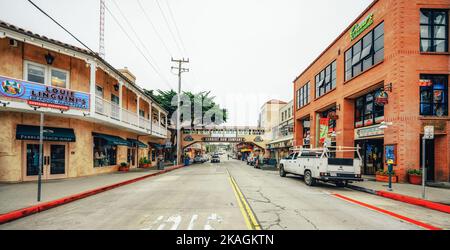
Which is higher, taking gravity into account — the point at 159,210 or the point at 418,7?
the point at 418,7

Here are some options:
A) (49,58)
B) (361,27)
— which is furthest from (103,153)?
(361,27)

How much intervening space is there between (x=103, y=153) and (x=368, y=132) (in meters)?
20.8

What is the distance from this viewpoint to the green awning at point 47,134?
1302 centimetres

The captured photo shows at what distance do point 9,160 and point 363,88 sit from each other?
23.1m

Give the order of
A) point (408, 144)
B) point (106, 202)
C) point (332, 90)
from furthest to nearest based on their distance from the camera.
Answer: point (332, 90) < point (408, 144) < point (106, 202)

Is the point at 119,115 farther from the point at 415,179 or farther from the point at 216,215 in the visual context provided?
the point at 415,179

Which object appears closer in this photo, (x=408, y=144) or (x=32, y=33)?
(x=32, y=33)

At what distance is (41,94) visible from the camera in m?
12.9

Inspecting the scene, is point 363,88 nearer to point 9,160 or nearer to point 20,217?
point 20,217

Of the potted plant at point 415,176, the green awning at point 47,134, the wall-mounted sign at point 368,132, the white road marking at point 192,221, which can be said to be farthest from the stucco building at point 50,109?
the wall-mounted sign at point 368,132

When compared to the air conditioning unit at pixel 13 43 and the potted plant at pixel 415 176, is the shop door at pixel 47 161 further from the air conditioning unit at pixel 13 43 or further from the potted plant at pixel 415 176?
the potted plant at pixel 415 176

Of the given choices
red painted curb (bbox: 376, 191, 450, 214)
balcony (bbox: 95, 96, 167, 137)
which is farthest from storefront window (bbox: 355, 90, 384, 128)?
balcony (bbox: 95, 96, 167, 137)
